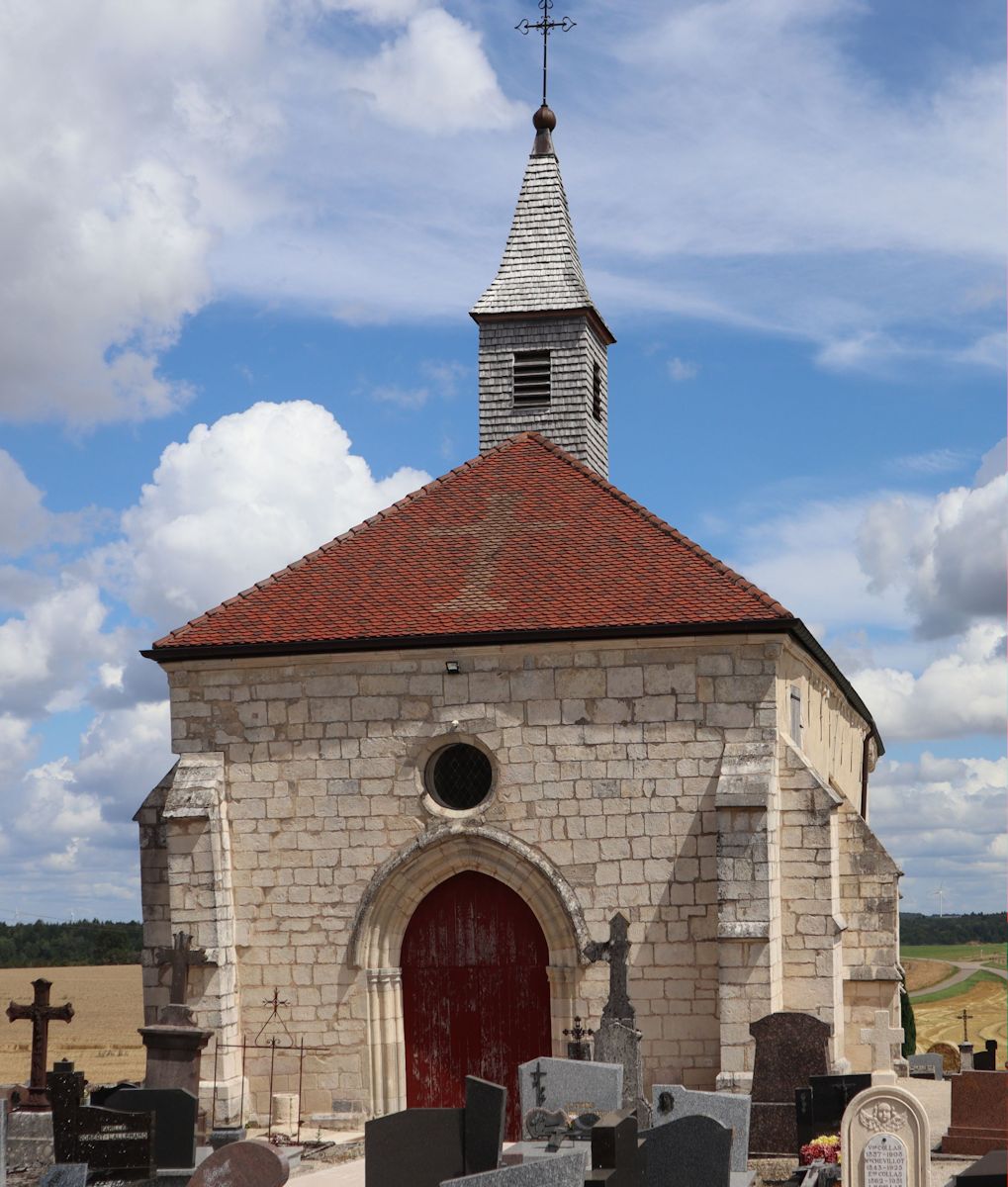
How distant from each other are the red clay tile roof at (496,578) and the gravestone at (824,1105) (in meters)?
4.69

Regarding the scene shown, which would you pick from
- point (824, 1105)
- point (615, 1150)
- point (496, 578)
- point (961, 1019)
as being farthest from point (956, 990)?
point (615, 1150)

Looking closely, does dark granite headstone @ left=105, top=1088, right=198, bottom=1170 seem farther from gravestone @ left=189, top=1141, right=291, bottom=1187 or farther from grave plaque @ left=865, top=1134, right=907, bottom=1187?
grave plaque @ left=865, top=1134, right=907, bottom=1187

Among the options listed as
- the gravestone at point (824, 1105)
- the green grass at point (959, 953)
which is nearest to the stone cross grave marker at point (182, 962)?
the gravestone at point (824, 1105)

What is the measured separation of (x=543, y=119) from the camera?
25.3 metres

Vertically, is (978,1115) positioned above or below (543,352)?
below

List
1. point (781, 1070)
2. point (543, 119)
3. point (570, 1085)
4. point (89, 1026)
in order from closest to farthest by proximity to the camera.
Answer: point (570, 1085)
point (781, 1070)
point (543, 119)
point (89, 1026)

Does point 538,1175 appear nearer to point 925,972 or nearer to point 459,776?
point 459,776

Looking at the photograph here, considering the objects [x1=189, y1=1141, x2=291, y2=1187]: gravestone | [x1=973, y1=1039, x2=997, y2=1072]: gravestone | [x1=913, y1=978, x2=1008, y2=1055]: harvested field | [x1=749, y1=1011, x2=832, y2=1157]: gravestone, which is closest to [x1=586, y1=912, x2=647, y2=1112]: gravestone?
[x1=749, y1=1011, x2=832, y2=1157]: gravestone

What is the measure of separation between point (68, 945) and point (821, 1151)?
8566cm

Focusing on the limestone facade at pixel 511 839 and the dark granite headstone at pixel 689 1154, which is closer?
the dark granite headstone at pixel 689 1154

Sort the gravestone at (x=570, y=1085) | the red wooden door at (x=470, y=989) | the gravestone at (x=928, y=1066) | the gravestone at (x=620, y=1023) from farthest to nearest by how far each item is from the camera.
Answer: the gravestone at (x=928, y=1066) < the red wooden door at (x=470, y=989) < the gravestone at (x=620, y=1023) < the gravestone at (x=570, y=1085)

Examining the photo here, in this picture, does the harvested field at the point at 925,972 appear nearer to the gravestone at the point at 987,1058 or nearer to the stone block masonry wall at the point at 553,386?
the gravestone at the point at 987,1058

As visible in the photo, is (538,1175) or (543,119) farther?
(543,119)

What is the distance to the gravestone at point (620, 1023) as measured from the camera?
1566 centimetres
